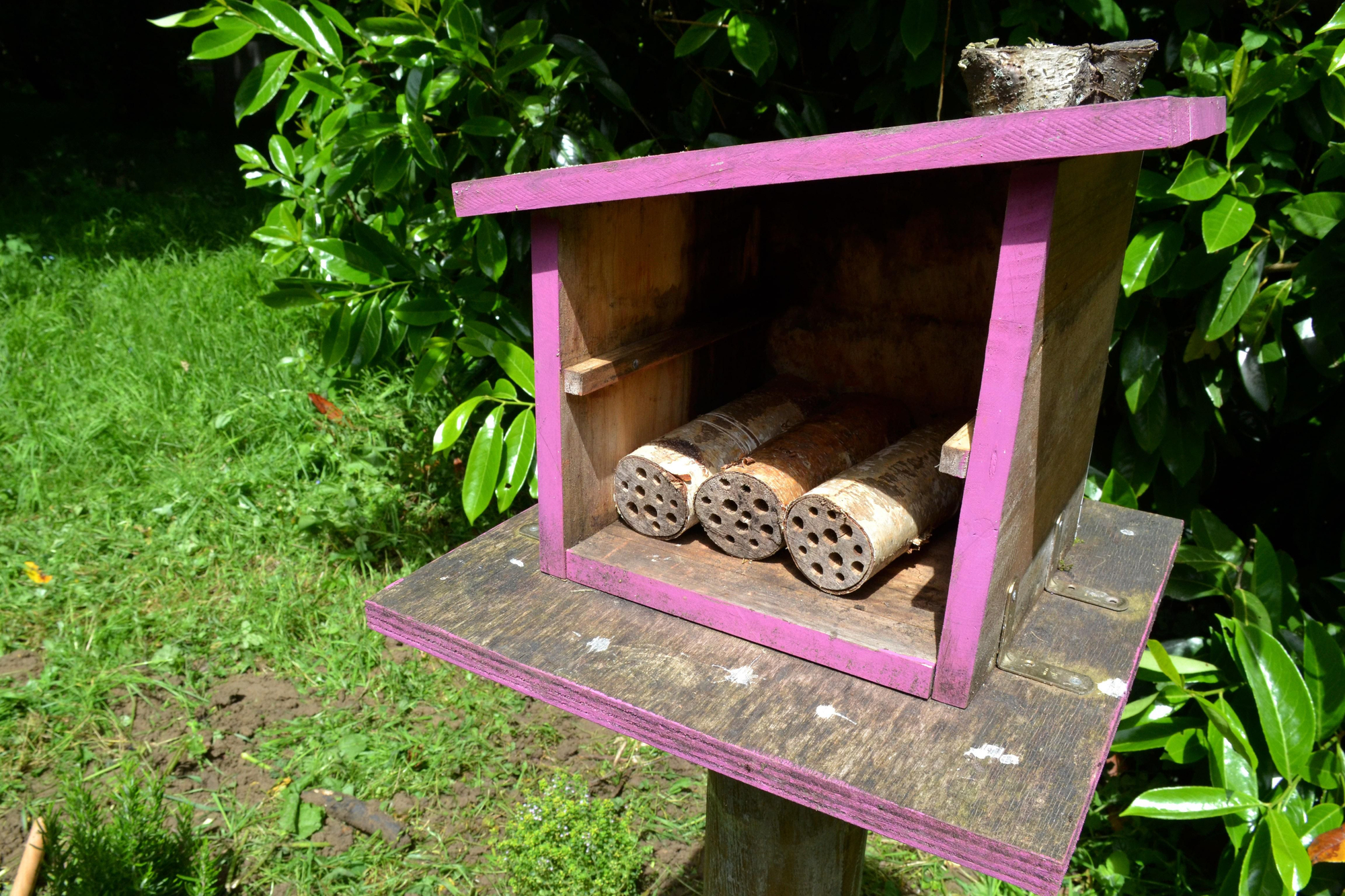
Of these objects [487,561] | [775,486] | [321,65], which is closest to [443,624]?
[487,561]

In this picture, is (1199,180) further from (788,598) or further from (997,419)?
(788,598)

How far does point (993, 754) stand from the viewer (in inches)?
45.6

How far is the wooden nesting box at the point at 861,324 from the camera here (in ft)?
3.54

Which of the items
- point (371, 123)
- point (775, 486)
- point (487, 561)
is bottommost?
point (487, 561)

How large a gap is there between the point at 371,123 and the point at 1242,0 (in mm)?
2004

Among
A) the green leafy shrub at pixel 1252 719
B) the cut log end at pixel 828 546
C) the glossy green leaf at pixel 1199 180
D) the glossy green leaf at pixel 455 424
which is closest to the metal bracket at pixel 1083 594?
the cut log end at pixel 828 546

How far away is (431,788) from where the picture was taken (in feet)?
9.24

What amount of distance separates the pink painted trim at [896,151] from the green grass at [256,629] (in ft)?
5.94

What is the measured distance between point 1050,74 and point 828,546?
0.66 m

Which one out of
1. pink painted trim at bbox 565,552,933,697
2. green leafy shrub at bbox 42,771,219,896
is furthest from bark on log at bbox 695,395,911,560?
green leafy shrub at bbox 42,771,219,896

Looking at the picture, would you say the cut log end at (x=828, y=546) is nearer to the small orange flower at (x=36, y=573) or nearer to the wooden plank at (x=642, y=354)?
the wooden plank at (x=642, y=354)

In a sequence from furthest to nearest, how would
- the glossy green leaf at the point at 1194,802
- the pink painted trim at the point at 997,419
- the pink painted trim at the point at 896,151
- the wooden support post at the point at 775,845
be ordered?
the glossy green leaf at the point at 1194,802 → the wooden support post at the point at 775,845 → the pink painted trim at the point at 997,419 → the pink painted trim at the point at 896,151

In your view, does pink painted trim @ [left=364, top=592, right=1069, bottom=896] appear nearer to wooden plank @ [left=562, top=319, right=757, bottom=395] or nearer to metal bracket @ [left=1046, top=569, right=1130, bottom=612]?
wooden plank @ [left=562, top=319, right=757, bottom=395]

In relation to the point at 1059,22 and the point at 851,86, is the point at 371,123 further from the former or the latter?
the point at 1059,22
